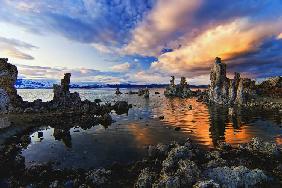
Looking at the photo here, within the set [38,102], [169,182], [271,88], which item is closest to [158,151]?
[169,182]

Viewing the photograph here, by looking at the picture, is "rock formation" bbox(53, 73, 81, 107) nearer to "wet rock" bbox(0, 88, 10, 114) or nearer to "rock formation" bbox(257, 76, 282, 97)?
"wet rock" bbox(0, 88, 10, 114)

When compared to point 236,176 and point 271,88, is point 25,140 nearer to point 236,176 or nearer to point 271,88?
point 236,176

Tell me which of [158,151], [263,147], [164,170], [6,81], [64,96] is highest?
[6,81]

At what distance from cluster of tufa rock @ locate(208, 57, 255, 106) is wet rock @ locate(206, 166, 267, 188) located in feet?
290

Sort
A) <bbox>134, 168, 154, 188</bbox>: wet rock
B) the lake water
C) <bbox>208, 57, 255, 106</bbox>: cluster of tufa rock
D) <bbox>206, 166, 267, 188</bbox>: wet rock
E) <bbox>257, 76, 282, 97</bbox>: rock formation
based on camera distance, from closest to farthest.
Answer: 1. <bbox>206, 166, 267, 188</bbox>: wet rock
2. <bbox>134, 168, 154, 188</bbox>: wet rock
3. the lake water
4. <bbox>208, 57, 255, 106</bbox>: cluster of tufa rock
5. <bbox>257, 76, 282, 97</bbox>: rock formation

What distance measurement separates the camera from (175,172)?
26953mm

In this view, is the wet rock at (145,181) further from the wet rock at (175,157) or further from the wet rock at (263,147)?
the wet rock at (263,147)

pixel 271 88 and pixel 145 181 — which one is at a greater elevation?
pixel 271 88

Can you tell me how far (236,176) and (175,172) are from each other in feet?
17.8

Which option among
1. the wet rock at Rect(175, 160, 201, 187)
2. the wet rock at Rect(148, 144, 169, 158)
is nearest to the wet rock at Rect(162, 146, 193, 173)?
the wet rock at Rect(175, 160, 201, 187)

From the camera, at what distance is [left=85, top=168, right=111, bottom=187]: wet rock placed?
27.6 metres

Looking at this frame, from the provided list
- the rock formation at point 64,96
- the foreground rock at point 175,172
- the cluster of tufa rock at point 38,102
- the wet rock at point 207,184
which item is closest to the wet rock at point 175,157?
the foreground rock at point 175,172

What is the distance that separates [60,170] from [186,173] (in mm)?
14599

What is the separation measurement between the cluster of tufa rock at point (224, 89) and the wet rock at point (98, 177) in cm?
9123
